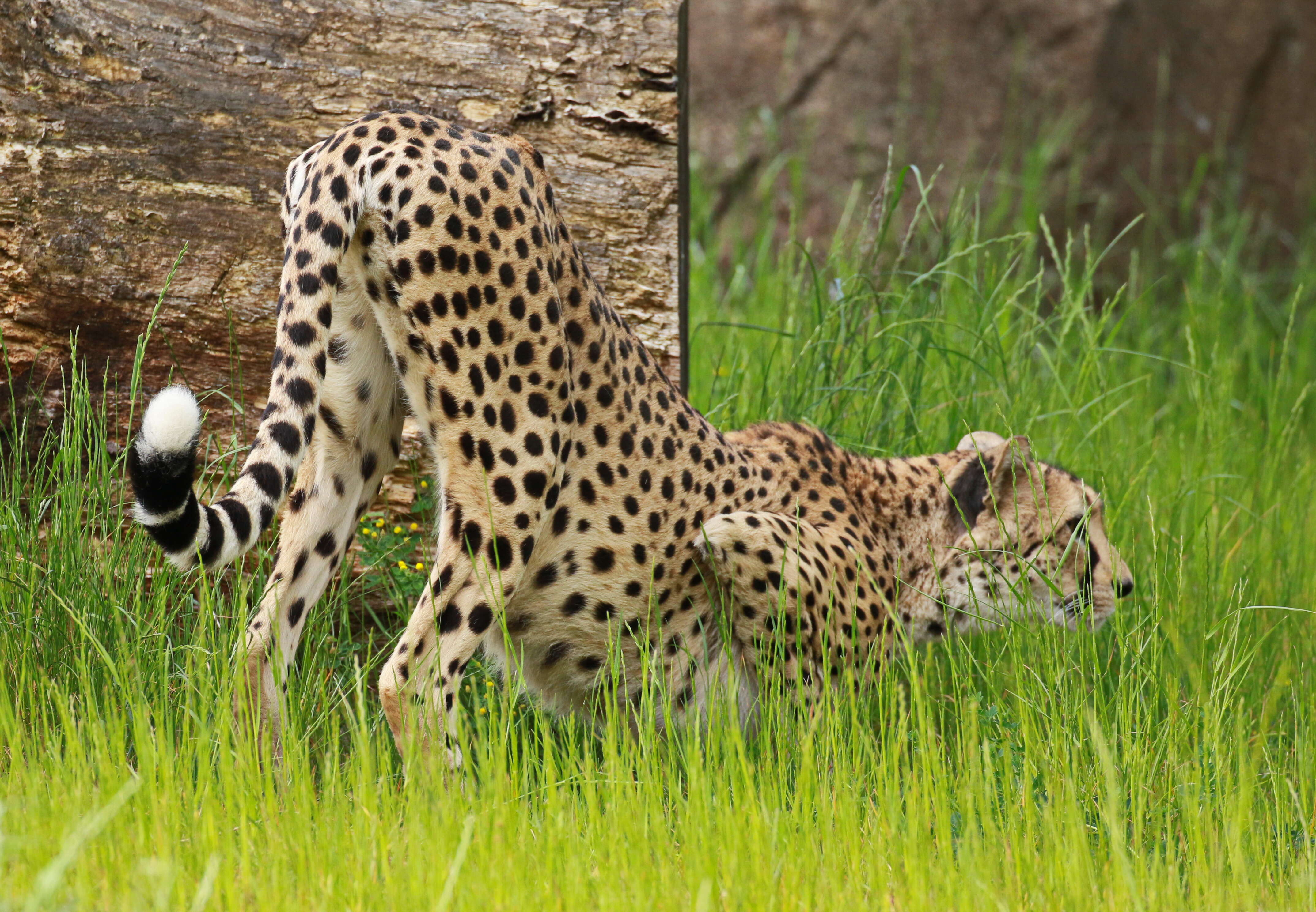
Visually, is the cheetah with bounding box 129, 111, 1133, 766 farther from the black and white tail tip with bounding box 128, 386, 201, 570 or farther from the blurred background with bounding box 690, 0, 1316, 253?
the blurred background with bounding box 690, 0, 1316, 253

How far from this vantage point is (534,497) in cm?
314

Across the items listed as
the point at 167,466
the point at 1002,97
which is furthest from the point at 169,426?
the point at 1002,97

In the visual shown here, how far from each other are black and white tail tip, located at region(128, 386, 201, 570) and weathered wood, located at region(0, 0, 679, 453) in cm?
124

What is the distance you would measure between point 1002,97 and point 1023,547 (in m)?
5.02

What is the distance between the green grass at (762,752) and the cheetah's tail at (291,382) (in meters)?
0.30

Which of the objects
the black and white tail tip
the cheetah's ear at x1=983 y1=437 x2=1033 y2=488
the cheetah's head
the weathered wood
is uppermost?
the weathered wood

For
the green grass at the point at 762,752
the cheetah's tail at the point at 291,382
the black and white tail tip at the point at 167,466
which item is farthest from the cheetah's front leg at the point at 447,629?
the black and white tail tip at the point at 167,466

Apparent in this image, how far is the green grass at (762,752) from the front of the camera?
2439mm

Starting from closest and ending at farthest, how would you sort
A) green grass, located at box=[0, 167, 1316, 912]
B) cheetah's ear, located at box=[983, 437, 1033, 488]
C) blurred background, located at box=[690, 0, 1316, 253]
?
green grass, located at box=[0, 167, 1316, 912], cheetah's ear, located at box=[983, 437, 1033, 488], blurred background, located at box=[690, 0, 1316, 253]

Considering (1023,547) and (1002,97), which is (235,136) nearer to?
(1023,547)

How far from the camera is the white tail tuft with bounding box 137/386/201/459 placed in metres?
2.49

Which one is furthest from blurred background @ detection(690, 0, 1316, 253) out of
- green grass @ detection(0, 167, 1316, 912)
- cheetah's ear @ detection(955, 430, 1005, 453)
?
cheetah's ear @ detection(955, 430, 1005, 453)

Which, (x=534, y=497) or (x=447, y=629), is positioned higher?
(x=534, y=497)

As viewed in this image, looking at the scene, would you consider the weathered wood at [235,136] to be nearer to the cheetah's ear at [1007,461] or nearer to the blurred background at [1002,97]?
the cheetah's ear at [1007,461]
